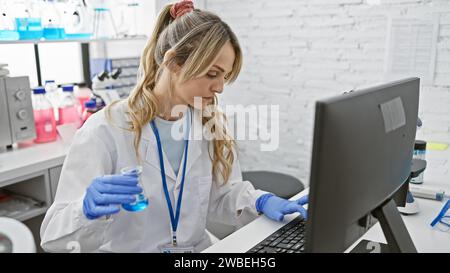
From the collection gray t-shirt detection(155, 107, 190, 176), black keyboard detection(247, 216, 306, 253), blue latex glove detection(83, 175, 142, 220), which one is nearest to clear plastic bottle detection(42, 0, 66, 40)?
gray t-shirt detection(155, 107, 190, 176)

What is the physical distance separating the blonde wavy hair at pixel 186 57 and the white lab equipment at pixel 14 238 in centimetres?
61

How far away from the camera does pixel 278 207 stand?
48.7 inches

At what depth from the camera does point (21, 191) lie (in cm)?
199

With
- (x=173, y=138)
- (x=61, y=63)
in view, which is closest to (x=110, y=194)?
(x=173, y=138)

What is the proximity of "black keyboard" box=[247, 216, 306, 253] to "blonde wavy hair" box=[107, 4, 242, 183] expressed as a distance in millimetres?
369

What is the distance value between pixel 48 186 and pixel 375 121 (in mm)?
1612

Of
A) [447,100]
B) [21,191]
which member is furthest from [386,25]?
[21,191]

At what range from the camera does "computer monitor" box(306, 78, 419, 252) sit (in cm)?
66

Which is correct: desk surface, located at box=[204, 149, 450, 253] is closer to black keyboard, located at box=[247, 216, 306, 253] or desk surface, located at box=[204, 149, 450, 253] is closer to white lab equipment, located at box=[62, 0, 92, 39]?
black keyboard, located at box=[247, 216, 306, 253]

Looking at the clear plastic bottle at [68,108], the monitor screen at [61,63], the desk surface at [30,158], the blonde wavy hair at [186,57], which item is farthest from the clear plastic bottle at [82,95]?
the blonde wavy hair at [186,57]

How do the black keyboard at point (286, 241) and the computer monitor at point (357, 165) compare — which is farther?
the black keyboard at point (286, 241)

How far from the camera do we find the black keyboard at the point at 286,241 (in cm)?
103

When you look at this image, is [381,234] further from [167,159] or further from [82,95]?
[82,95]

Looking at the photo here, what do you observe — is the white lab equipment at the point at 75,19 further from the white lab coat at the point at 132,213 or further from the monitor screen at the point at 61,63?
the white lab coat at the point at 132,213
